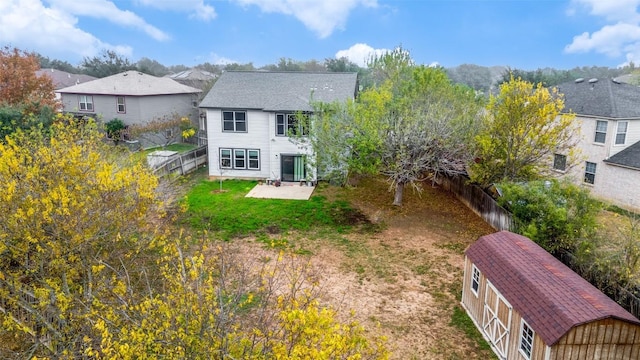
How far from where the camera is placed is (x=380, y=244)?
59.2ft

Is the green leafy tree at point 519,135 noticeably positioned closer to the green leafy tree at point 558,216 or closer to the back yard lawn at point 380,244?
the back yard lawn at point 380,244

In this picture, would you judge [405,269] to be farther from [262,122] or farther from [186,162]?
[186,162]

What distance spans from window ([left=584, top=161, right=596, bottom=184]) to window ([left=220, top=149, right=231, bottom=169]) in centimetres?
2155

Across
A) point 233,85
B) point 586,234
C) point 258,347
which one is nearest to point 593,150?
point 586,234

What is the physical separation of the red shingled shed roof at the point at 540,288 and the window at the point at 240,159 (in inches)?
686

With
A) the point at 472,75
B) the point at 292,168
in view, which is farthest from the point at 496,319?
the point at 472,75

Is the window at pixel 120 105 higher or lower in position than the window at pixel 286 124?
higher

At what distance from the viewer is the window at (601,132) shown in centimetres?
2505

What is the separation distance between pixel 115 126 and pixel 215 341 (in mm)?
35062

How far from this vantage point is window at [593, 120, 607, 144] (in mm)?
25047

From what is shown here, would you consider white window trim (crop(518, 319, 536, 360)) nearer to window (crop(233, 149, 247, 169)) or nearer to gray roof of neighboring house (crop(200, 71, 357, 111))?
gray roof of neighboring house (crop(200, 71, 357, 111))

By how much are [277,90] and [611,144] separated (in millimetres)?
19591

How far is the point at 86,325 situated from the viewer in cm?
696

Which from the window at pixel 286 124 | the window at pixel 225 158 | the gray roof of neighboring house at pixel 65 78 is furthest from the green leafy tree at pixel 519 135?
the gray roof of neighboring house at pixel 65 78
